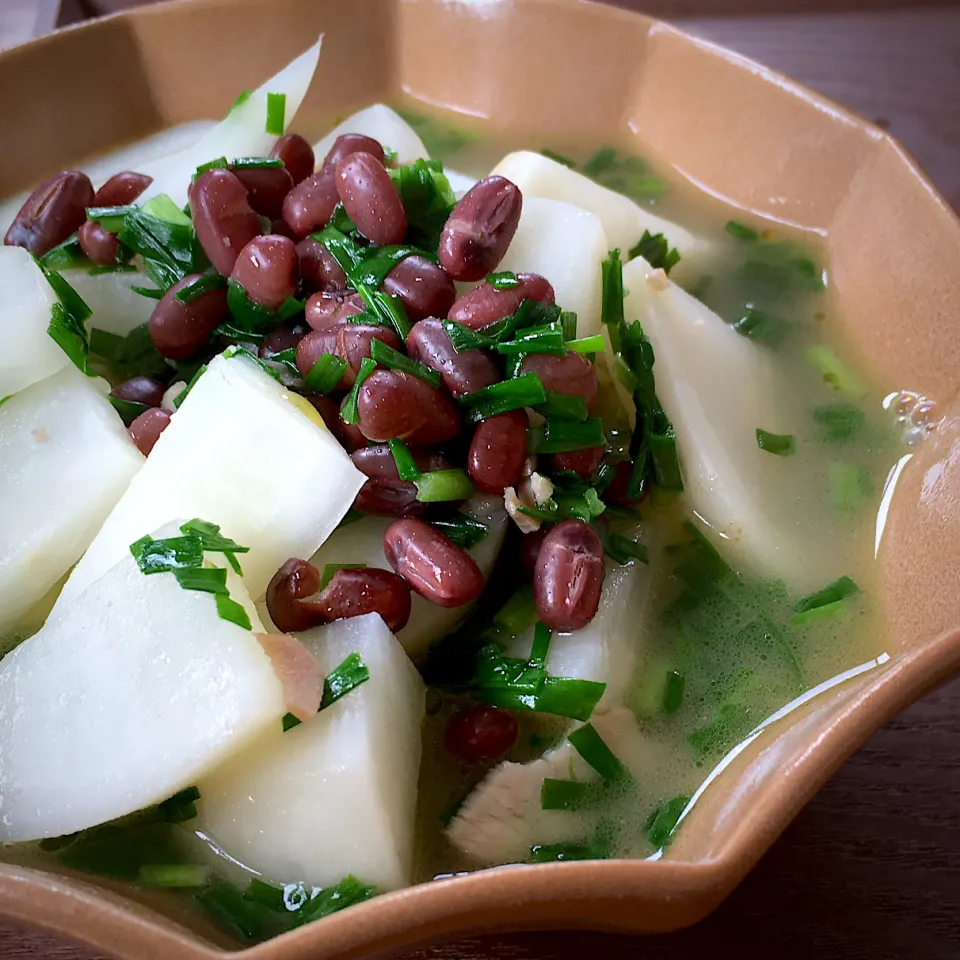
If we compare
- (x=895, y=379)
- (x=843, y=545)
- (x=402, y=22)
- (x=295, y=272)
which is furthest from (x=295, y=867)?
(x=402, y=22)

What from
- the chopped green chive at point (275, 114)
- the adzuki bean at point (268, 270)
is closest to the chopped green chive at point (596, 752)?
the adzuki bean at point (268, 270)

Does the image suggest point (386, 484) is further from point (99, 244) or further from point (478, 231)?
point (99, 244)

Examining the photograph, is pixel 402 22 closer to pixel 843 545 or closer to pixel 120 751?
pixel 843 545

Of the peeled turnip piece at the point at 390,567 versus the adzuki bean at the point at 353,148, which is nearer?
the peeled turnip piece at the point at 390,567

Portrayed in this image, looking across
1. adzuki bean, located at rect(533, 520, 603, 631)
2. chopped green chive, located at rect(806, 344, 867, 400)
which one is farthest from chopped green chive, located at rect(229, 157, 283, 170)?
chopped green chive, located at rect(806, 344, 867, 400)

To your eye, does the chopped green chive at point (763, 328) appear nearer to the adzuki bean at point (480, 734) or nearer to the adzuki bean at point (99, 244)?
the adzuki bean at point (480, 734)

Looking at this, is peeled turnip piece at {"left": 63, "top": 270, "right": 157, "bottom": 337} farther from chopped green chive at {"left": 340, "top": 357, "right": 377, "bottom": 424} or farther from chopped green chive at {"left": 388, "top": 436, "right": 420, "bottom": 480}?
chopped green chive at {"left": 388, "top": 436, "right": 420, "bottom": 480}
